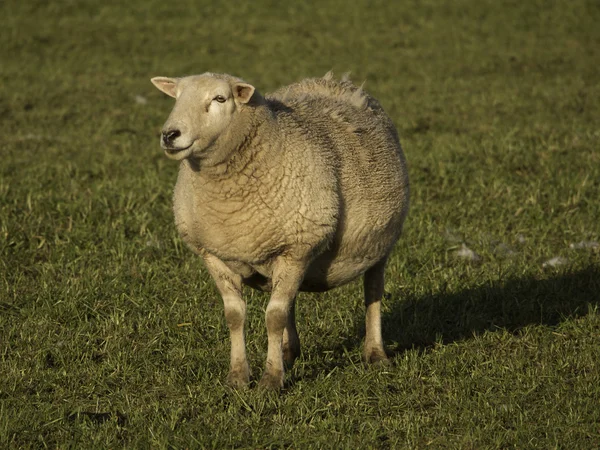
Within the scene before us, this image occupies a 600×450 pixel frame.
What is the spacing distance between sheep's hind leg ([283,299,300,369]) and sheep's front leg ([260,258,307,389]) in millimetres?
529

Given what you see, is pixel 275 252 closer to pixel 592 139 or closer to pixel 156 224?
pixel 156 224

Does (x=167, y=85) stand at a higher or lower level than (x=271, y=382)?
higher

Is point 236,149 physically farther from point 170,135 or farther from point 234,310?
point 234,310

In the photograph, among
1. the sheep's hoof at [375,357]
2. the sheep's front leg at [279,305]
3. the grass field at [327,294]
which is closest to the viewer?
the grass field at [327,294]

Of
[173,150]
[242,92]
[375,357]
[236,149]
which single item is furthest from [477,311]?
[173,150]

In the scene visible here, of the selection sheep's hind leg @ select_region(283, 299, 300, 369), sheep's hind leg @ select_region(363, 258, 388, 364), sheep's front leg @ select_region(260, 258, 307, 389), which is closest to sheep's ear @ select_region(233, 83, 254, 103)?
sheep's front leg @ select_region(260, 258, 307, 389)

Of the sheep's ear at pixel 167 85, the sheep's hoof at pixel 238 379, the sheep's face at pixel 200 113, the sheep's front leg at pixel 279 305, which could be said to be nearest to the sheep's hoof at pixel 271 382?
the sheep's front leg at pixel 279 305

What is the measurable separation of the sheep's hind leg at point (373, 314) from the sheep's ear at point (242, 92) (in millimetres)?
1585

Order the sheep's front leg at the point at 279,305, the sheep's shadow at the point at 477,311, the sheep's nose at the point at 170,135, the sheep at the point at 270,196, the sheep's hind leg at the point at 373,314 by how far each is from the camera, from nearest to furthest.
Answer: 1. the sheep's nose at the point at 170,135
2. the sheep at the point at 270,196
3. the sheep's front leg at the point at 279,305
4. the sheep's hind leg at the point at 373,314
5. the sheep's shadow at the point at 477,311

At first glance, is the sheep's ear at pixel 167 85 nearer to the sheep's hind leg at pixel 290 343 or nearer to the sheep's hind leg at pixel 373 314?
the sheep's hind leg at pixel 290 343

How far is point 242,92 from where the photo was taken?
16.7 feet

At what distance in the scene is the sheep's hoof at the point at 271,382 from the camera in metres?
5.23

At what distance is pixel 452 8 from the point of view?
68.9ft

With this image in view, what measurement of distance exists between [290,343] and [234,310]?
0.60 m
